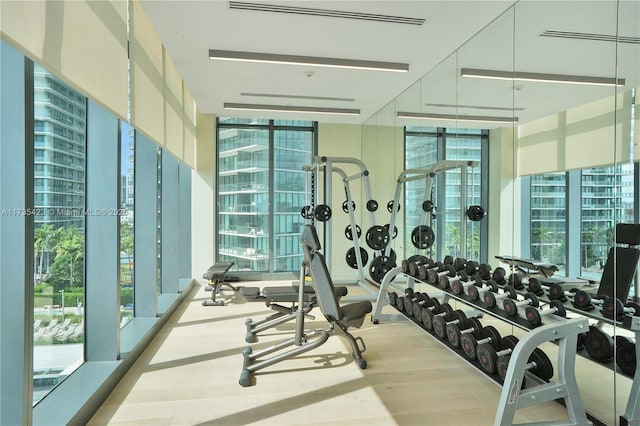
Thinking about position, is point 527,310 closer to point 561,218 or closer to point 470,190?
point 561,218

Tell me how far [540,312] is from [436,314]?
3.26 feet

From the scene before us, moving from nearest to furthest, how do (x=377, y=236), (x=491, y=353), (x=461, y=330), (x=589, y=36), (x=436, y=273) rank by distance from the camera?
(x=491, y=353), (x=589, y=36), (x=461, y=330), (x=436, y=273), (x=377, y=236)

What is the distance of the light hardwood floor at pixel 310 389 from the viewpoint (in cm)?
223

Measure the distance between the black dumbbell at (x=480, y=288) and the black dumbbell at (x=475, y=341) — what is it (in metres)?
0.30

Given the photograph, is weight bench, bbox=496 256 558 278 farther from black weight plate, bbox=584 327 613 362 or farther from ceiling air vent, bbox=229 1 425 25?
ceiling air vent, bbox=229 1 425 25

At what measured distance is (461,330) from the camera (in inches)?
110

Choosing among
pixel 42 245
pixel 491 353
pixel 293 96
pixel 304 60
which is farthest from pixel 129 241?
pixel 491 353

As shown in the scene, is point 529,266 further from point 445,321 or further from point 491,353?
point 491,353

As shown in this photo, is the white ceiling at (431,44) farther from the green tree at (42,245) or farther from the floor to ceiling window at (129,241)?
the green tree at (42,245)

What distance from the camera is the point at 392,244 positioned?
555 centimetres

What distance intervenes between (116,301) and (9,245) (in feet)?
4.11

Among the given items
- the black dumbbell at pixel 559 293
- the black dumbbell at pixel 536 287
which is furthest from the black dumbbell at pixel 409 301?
the black dumbbell at pixel 559 293

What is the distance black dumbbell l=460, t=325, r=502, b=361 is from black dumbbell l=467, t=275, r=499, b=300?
304mm

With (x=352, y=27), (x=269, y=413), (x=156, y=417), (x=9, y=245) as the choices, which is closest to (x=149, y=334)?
(x=156, y=417)
